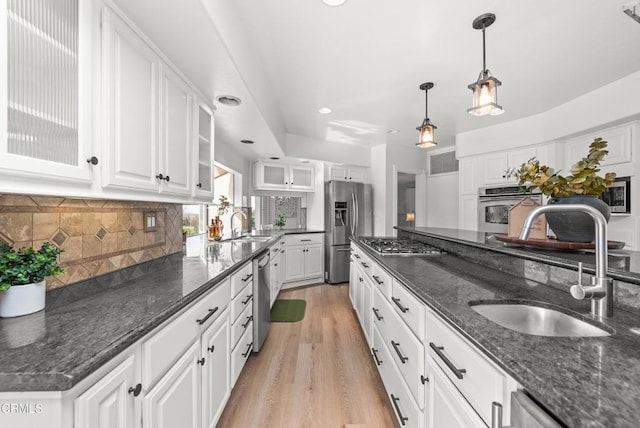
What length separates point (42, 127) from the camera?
908 mm

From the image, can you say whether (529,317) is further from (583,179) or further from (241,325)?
(241,325)

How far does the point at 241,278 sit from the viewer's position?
2.00 metres

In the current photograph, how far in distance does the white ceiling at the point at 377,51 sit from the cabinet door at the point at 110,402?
4.74 ft

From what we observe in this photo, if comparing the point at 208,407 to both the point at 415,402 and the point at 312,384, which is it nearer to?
the point at 312,384

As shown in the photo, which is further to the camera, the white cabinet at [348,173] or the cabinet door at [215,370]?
the white cabinet at [348,173]

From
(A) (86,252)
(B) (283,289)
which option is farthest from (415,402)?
(B) (283,289)

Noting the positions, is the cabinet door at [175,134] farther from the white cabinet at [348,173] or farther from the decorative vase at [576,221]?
the white cabinet at [348,173]

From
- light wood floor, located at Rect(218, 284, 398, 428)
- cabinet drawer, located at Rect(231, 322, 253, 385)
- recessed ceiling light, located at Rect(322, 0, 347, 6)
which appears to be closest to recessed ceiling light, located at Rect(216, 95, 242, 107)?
recessed ceiling light, located at Rect(322, 0, 347, 6)

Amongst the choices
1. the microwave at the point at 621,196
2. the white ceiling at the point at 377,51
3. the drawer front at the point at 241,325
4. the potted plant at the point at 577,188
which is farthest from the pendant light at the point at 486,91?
the microwave at the point at 621,196

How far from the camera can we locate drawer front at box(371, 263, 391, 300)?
182cm

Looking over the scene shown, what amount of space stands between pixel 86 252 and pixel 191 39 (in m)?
1.19

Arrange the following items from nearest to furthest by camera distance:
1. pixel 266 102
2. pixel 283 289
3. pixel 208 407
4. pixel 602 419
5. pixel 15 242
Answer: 1. pixel 602 419
2. pixel 15 242
3. pixel 208 407
4. pixel 266 102
5. pixel 283 289

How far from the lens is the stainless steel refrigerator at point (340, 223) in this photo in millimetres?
4832

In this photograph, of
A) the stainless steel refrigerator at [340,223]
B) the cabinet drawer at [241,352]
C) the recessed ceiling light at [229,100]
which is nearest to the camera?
the cabinet drawer at [241,352]
